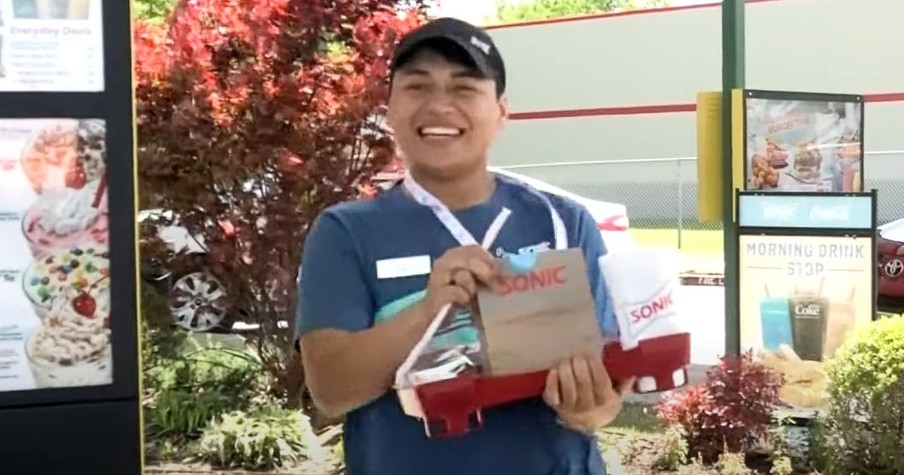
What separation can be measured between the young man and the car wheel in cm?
361

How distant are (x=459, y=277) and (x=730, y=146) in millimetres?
3801

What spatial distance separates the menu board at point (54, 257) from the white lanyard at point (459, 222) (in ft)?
4.70

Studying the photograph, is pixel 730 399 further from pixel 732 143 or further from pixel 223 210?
pixel 223 210


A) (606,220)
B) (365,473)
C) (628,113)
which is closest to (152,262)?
(606,220)

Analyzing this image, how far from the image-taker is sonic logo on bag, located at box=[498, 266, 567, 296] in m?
1.73

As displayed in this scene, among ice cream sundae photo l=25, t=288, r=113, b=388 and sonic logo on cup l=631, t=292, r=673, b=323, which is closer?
sonic logo on cup l=631, t=292, r=673, b=323

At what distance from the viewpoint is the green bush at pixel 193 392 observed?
580 cm

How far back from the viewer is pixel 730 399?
5.03 m

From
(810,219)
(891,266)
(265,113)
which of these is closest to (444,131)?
(265,113)

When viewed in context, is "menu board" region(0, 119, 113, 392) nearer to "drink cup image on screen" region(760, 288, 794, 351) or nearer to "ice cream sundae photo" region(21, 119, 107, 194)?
"ice cream sundae photo" region(21, 119, 107, 194)

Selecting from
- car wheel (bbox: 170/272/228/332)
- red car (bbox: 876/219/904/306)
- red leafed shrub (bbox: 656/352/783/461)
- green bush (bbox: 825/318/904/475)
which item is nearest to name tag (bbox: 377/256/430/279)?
green bush (bbox: 825/318/904/475)

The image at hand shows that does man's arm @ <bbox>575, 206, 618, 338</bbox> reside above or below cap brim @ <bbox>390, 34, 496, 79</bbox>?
below

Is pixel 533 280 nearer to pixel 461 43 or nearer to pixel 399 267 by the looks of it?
pixel 399 267

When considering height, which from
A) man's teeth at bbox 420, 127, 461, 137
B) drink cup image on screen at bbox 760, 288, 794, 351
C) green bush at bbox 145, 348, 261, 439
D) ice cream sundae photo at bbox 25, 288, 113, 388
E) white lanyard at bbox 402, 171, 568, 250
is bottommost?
green bush at bbox 145, 348, 261, 439
